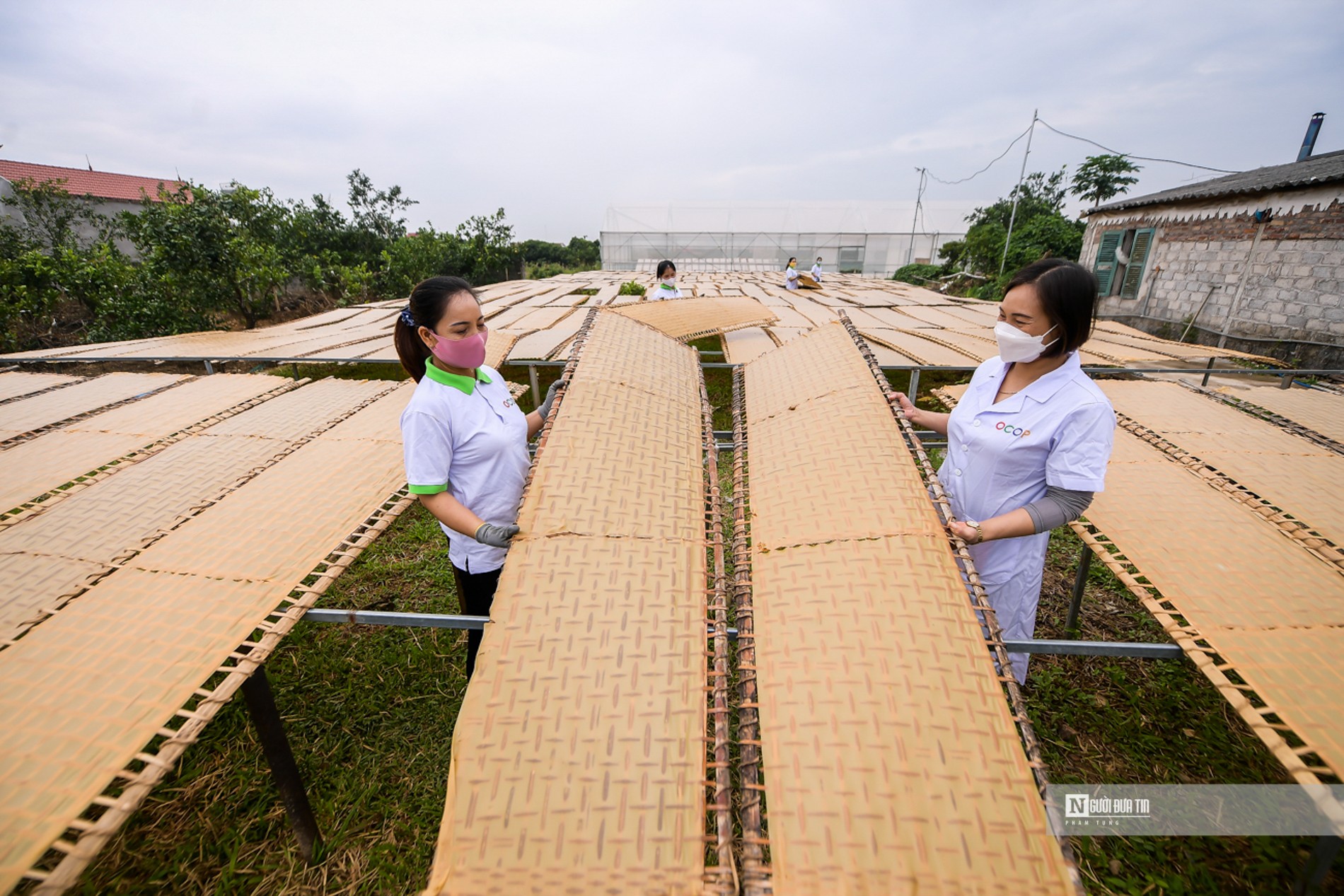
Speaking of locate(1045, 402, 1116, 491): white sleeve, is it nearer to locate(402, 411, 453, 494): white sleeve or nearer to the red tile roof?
locate(402, 411, 453, 494): white sleeve

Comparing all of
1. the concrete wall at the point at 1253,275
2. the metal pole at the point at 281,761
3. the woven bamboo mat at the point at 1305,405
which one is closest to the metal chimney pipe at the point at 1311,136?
the concrete wall at the point at 1253,275

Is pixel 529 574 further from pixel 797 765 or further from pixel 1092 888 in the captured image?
pixel 1092 888

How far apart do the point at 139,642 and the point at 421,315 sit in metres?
0.91

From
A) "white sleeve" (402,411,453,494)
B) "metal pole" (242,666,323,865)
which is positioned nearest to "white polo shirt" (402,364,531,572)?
"white sleeve" (402,411,453,494)

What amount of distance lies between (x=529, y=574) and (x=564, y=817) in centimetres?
44

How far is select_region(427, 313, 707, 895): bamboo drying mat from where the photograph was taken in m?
0.75

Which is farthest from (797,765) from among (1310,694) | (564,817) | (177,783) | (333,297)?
(333,297)

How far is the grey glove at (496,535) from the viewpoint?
1.19 m

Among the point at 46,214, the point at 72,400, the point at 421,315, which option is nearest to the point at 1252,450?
the point at 421,315

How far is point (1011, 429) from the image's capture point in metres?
1.36

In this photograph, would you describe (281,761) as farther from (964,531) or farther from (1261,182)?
(1261,182)

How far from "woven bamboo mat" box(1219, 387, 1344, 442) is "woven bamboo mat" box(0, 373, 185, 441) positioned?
5140mm

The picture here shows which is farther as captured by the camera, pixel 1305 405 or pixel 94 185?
pixel 94 185

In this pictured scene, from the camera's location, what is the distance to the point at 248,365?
13.8ft
